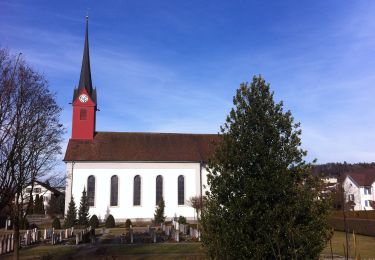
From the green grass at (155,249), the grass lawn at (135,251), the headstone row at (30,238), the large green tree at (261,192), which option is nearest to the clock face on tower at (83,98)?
the headstone row at (30,238)

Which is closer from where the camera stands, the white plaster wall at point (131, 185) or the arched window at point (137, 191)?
the white plaster wall at point (131, 185)

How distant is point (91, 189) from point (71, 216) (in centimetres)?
492

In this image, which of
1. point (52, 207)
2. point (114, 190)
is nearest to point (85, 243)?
point (114, 190)

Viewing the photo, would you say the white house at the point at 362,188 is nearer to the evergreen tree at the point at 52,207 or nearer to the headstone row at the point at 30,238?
the evergreen tree at the point at 52,207

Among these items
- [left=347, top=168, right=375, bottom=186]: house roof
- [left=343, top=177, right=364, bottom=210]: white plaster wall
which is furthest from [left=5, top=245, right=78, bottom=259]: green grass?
[left=347, top=168, right=375, bottom=186]: house roof

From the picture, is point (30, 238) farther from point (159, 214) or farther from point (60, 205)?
point (60, 205)

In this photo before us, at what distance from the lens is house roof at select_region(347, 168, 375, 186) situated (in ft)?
187

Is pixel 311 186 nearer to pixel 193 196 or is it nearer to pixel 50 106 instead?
pixel 50 106

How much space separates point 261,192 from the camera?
626 cm

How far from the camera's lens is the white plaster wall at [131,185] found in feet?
128

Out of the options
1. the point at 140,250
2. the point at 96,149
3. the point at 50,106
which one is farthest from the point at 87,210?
the point at 50,106

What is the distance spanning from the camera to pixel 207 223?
6.83 metres

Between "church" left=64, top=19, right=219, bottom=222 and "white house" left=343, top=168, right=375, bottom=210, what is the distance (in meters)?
29.0

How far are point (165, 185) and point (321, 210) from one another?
34882 mm
